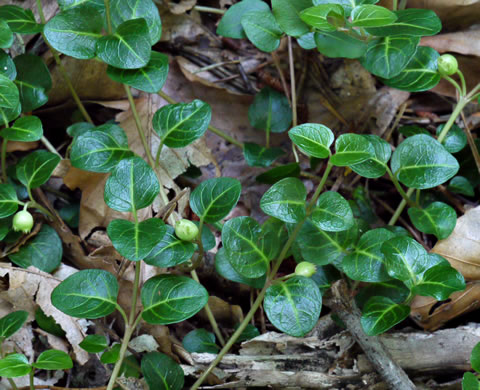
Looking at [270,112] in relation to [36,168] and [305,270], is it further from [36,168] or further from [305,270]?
[36,168]

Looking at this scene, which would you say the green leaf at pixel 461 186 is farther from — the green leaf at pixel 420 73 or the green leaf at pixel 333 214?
the green leaf at pixel 333 214

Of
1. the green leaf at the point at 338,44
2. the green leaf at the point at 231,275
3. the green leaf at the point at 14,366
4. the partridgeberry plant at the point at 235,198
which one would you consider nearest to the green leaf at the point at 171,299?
the partridgeberry plant at the point at 235,198

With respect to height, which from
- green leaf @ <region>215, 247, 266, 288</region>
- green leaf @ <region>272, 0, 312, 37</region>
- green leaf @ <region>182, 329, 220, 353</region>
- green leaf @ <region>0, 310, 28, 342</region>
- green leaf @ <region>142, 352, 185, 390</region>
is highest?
green leaf @ <region>272, 0, 312, 37</region>

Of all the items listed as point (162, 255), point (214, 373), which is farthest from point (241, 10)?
point (214, 373)

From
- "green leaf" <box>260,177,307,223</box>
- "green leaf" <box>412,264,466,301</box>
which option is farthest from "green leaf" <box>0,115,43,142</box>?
"green leaf" <box>412,264,466,301</box>

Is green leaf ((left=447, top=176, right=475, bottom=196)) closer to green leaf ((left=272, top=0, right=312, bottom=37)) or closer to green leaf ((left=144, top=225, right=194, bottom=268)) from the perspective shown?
green leaf ((left=272, top=0, right=312, bottom=37))

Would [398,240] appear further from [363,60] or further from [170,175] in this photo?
[170,175]
